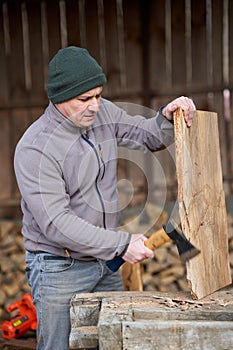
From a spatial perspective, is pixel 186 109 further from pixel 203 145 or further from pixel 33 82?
pixel 33 82

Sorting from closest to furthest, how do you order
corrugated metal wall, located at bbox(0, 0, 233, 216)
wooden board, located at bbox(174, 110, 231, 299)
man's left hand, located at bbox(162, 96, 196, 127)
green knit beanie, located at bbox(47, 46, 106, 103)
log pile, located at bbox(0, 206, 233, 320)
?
wooden board, located at bbox(174, 110, 231, 299), man's left hand, located at bbox(162, 96, 196, 127), green knit beanie, located at bbox(47, 46, 106, 103), log pile, located at bbox(0, 206, 233, 320), corrugated metal wall, located at bbox(0, 0, 233, 216)

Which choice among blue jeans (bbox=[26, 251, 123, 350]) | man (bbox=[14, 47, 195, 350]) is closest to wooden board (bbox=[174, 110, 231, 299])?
man (bbox=[14, 47, 195, 350])

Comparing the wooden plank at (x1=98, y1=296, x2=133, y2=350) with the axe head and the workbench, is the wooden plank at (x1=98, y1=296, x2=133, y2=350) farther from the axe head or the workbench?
the axe head

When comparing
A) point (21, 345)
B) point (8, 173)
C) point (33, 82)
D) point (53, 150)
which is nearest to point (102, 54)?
point (33, 82)

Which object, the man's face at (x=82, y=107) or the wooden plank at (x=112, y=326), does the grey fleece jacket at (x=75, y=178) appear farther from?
the wooden plank at (x=112, y=326)

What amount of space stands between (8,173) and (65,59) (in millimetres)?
3844

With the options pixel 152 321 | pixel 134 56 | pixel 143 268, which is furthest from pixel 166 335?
pixel 134 56

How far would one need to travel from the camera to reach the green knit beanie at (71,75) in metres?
2.80

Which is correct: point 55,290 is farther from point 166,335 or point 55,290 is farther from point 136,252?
point 166,335

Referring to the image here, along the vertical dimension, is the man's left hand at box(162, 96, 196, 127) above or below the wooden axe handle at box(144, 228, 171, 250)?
above

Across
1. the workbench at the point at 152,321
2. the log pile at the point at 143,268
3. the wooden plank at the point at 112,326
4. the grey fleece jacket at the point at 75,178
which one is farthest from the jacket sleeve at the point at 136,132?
the log pile at the point at 143,268

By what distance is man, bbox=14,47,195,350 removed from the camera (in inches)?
109

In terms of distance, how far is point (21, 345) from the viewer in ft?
13.3

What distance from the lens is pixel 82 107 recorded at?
2.86 m
